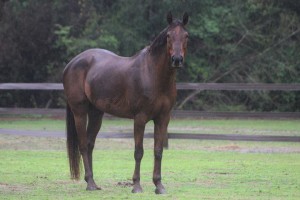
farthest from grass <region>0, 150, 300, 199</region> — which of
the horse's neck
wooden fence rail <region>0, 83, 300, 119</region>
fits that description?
the horse's neck

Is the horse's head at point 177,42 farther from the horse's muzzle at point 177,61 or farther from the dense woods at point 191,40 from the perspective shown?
the dense woods at point 191,40

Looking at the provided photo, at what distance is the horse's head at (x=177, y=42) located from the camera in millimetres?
9328

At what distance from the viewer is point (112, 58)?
10.8 m

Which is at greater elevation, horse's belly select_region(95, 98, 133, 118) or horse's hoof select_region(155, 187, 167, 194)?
horse's belly select_region(95, 98, 133, 118)

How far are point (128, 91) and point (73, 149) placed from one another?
4.96ft

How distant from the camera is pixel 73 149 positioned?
11.1 meters

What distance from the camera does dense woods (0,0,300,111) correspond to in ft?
95.1

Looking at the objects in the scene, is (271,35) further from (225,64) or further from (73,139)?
Result: (73,139)

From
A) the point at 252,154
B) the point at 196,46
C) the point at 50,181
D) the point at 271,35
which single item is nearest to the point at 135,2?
the point at 196,46

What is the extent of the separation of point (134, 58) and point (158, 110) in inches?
37.5

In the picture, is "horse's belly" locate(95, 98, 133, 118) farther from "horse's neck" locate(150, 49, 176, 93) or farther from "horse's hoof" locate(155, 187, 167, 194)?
"horse's hoof" locate(155, 187, 167, 194)

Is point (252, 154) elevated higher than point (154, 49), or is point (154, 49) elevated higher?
point (154, 49)

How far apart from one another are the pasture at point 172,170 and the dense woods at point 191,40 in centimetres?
793

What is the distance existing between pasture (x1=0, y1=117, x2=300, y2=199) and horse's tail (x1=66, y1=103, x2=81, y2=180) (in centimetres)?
21
